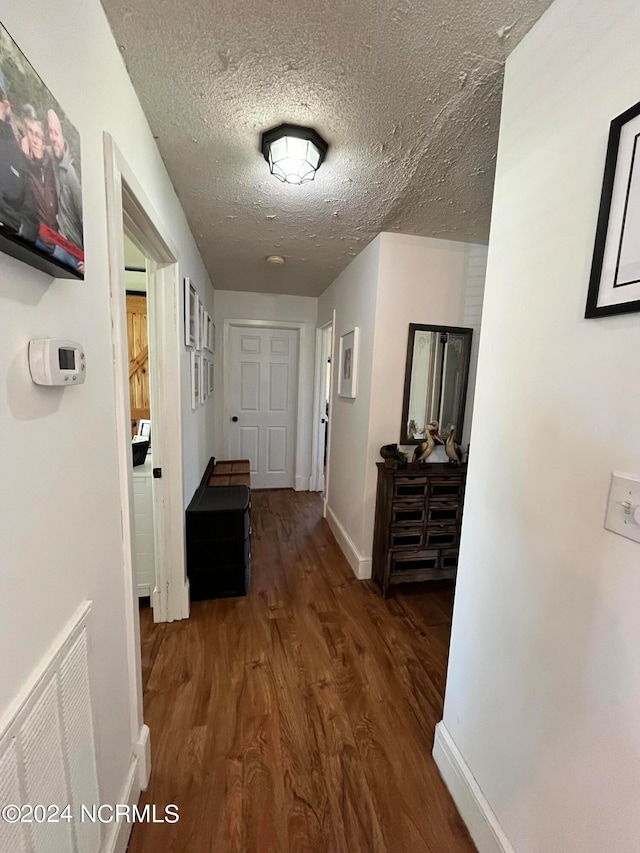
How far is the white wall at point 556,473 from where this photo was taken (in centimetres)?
69

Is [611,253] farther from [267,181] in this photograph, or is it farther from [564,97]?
[267,181]

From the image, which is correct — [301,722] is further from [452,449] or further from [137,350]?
[137,350]

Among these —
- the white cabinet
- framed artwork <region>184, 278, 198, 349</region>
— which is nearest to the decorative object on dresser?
the white cabinet

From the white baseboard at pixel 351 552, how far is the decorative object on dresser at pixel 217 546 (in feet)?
2.59

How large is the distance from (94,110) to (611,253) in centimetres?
123

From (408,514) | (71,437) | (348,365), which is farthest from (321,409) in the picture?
(71,437)

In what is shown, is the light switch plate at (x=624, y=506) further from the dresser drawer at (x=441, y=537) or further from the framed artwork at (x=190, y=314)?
the framed artwork at (x=190, y=314)

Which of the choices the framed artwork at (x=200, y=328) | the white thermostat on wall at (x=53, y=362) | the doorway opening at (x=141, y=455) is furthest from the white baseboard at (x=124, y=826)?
the framed artwork at (x=200, y=328)

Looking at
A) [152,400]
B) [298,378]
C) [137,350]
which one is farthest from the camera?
[298,378]

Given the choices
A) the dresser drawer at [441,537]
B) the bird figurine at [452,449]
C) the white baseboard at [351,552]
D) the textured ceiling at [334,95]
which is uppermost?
the textured ceiling at [334,95]

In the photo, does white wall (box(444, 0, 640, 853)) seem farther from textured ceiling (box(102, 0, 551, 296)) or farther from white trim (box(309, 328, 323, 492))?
white trim (box(309, 328, 323, 492))

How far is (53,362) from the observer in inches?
25.1

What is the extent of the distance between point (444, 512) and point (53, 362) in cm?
222

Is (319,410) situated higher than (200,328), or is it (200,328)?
(200,328)
